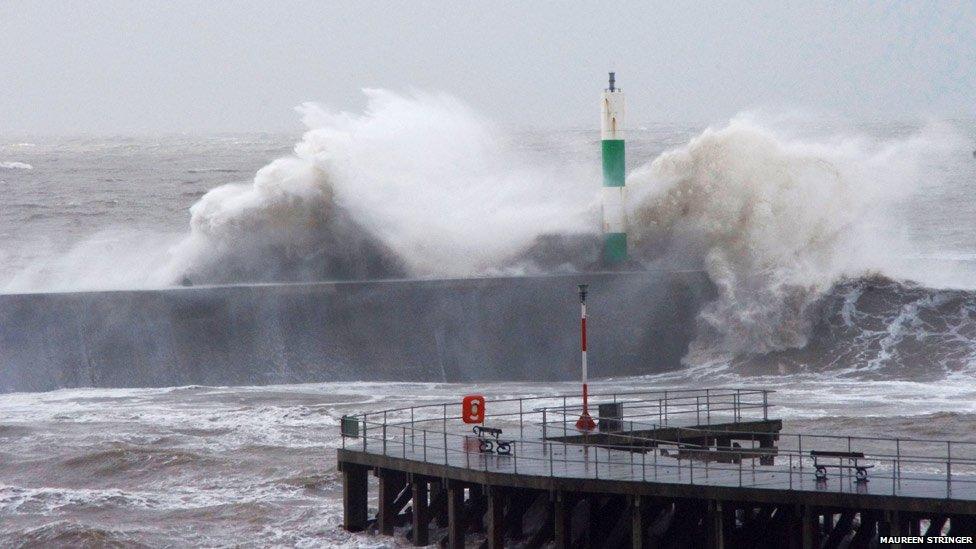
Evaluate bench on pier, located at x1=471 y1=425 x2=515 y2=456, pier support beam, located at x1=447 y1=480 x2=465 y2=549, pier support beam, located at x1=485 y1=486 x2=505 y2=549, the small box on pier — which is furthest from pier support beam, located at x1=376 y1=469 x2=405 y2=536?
the small box on pier

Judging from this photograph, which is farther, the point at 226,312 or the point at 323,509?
the point at 226,312

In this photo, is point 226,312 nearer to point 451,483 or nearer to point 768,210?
point 768,210

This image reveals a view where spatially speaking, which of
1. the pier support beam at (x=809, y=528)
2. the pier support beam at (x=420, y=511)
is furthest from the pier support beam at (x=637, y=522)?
the pier support beam at (x=420, y=511)

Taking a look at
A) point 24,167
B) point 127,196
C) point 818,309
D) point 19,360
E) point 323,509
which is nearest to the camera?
point 323,509

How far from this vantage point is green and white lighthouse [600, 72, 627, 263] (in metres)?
28.2

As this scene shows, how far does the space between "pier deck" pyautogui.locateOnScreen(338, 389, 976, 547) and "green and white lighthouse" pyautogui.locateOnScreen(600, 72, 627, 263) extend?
11322mm

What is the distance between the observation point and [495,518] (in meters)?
14.6

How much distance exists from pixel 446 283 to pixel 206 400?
6.50m

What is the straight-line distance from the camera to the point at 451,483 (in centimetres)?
1491

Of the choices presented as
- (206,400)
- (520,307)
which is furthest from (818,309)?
(206,400)

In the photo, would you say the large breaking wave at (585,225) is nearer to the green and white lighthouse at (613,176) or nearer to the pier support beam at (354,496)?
the green and white lighthouse at (613,176)

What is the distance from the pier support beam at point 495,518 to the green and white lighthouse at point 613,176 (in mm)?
14346

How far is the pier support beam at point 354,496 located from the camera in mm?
16203

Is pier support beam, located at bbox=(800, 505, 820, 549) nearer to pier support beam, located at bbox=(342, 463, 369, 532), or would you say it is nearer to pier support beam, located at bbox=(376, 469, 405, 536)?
pier support beam, located at bbox=(376, 469, 405, 536)
